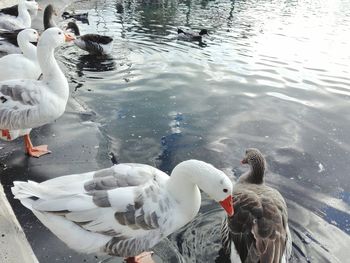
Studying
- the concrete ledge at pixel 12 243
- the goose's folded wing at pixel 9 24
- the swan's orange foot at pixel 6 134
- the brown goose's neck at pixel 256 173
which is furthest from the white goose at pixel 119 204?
the goose's folded wing at pixel 9 24

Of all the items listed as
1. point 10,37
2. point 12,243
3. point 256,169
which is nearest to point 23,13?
point 10,37

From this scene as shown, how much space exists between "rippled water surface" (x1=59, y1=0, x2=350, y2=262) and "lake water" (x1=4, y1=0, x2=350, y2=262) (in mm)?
21

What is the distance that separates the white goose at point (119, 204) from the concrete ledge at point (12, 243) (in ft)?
0.91

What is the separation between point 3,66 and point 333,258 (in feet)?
21.3

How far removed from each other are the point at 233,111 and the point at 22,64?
4.54 m

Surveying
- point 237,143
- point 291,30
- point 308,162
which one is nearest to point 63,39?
point 237,143

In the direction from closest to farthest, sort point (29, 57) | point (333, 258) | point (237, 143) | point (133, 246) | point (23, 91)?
point (133, 246), point (333, 258), point (23, 91), point (237, 143), point (29, 57)

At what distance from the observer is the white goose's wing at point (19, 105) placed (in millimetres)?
5109

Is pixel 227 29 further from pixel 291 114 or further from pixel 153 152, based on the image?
pixel 153 152

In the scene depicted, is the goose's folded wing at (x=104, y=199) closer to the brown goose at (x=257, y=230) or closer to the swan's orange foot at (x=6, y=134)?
the brown goose at (x=257, y=230)

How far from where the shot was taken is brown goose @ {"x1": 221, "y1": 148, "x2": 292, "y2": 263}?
333 centimetres

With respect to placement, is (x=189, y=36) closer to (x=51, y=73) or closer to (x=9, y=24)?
(x=9, y=24)

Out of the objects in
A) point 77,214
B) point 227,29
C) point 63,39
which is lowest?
point 227,29

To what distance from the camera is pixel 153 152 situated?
6137 millimetres
